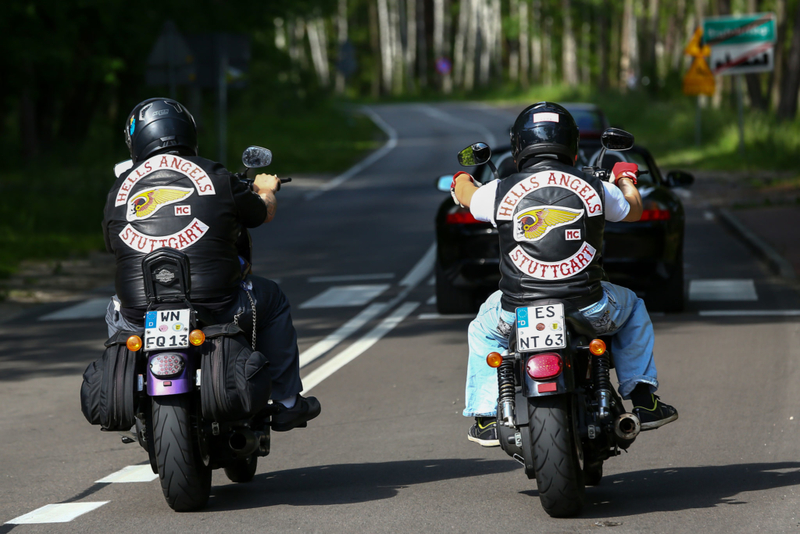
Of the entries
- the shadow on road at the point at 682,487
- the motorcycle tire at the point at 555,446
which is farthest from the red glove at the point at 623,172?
the shadow on road at the point at 682,487

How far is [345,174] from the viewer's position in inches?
1257

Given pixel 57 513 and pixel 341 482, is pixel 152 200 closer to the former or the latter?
pixel 57 513

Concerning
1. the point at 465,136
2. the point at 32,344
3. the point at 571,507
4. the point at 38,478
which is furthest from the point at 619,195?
the point at 465,136

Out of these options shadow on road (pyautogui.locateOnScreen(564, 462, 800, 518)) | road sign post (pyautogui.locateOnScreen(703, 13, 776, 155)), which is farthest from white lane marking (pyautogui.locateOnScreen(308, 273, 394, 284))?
road sign post (pyautogui.locateOnScreen(703, 13, 776, 155))

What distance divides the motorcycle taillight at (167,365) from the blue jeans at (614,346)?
1.18 m

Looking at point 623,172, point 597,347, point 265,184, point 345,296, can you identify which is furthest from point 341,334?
point 597,347

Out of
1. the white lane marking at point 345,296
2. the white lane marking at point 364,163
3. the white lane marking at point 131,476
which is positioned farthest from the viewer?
the white lane marking at point 364,163

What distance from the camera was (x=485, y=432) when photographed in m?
5.44

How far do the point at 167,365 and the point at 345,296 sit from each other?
7969 millimetres

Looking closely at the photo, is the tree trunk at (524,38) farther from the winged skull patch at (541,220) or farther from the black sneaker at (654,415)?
the winged skull patch at (541,220)

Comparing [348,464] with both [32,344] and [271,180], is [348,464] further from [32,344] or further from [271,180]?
[32,344]

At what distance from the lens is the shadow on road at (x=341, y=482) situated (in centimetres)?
566

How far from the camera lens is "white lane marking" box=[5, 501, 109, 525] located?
5402mm

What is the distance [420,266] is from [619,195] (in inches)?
389
